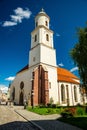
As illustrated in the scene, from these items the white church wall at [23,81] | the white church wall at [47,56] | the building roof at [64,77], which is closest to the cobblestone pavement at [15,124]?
the white church wall at [23,81]

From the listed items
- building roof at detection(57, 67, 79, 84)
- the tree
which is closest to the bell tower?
building roof at detection(57, 67, 79, 84)

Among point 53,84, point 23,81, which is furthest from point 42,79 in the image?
point 23,81

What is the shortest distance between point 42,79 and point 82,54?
1879 cm

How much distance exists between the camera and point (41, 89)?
3067cm

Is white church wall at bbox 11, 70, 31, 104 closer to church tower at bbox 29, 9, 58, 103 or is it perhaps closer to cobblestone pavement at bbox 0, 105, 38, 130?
church tower at bbox 29, 9, 58, 103

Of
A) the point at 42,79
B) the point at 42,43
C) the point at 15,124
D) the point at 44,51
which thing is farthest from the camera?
the point at 42,43

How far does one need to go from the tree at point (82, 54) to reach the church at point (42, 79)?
16338 mm

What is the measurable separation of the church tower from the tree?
1854cm

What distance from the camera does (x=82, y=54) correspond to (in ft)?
44.3

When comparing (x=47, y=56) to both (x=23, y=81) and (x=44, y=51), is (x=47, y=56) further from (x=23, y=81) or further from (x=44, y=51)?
(x=23, y=81)

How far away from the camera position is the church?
30312 millimetres

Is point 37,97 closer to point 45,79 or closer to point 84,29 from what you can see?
point 45,79

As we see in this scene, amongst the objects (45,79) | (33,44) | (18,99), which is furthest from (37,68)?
(18,99)

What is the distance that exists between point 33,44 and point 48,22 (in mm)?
7970
